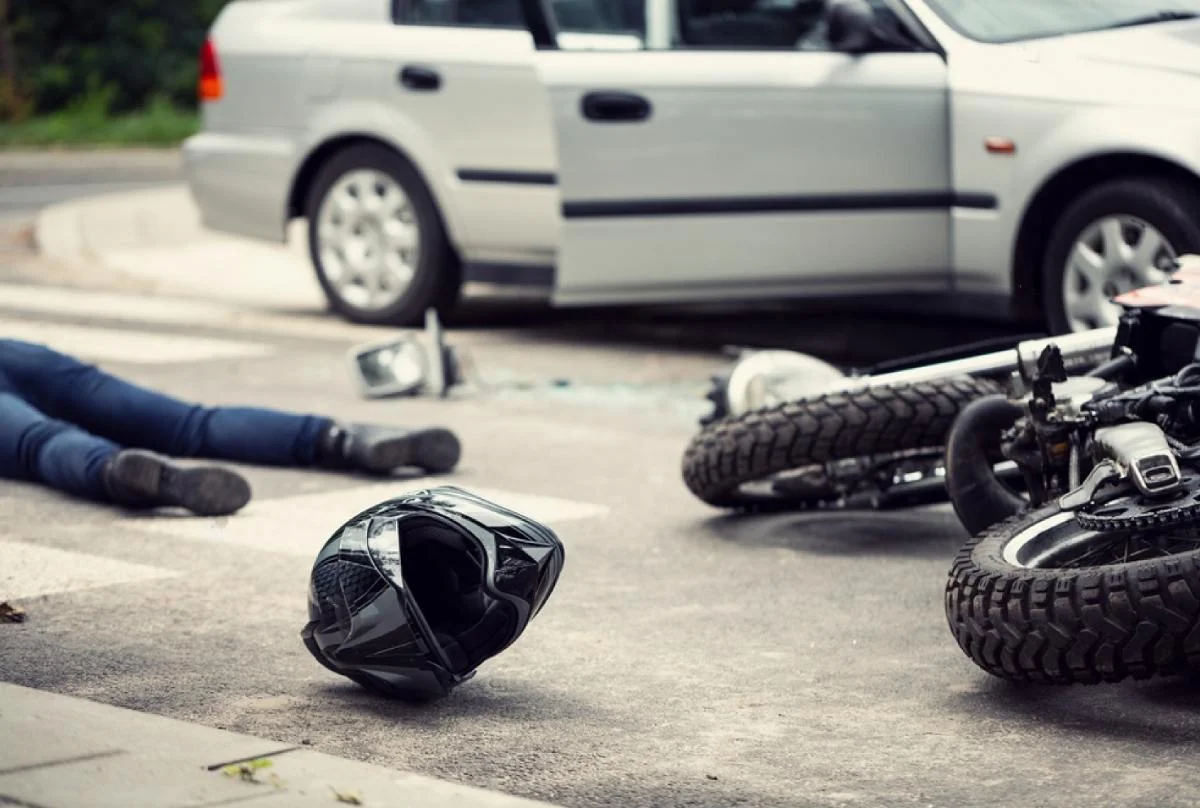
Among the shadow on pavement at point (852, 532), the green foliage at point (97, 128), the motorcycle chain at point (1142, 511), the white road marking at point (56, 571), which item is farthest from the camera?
the green foliage at point (97, 128)

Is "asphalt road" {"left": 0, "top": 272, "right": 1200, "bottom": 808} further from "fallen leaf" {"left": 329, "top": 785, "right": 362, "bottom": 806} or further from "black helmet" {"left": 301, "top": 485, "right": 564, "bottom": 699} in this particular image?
"fallen leaf" {"left": 329, "top": 785, "right": 362, "bottom": 806}

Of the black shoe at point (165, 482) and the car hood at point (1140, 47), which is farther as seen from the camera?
the car hood at point (1140, 47)

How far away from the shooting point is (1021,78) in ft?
26.2

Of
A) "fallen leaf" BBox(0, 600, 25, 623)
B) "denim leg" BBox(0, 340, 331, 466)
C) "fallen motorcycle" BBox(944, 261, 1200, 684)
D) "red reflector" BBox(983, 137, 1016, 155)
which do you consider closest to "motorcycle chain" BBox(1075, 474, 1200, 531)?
"fallen motorcycle" BBox(944, 261, 1200, 684)

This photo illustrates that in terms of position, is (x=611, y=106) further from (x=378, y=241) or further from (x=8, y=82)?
(x=8, y=82)

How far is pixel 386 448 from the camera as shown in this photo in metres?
6.41

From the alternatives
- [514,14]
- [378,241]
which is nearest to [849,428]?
[514,14]

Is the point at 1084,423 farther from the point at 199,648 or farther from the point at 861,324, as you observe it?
the point at 861,324

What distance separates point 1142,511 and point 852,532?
181 centimetres

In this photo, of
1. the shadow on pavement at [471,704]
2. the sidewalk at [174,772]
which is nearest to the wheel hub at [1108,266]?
the shadow on pavement at [471,704]

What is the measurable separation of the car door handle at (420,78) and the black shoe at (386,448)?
351cm

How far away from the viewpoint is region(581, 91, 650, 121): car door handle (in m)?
8.79

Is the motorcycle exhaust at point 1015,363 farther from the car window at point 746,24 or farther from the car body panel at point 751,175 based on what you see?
the car window at point 746,24

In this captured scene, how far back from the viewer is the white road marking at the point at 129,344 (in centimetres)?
924
